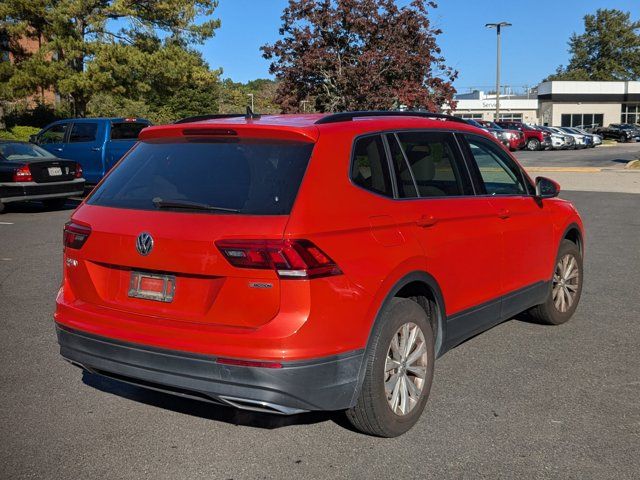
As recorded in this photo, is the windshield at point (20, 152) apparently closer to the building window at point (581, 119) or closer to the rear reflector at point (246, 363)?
the rear reflector at point (246, 363)

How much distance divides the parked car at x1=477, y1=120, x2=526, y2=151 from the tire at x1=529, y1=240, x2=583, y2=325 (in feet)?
112

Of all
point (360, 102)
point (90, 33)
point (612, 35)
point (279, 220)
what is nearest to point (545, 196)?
point (279, 220)

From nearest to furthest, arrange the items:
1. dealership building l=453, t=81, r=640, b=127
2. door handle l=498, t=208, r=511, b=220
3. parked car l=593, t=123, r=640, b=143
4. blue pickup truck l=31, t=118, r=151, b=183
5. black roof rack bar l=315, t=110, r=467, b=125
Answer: black roof rack bar l=315, t=110, r=467, b=125, door handle l=498, t=208, r=511, b=220, blue pickup truck l=31, t=118, r=151, b=183, parked car l=593, t=123, r=640, b=143, dealership building l=453, t=81, r=640, b=127

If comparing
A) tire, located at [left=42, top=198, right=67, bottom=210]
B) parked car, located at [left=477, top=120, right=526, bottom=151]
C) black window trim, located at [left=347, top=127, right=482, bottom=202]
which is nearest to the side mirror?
black window trim, located at [left=347, top=127, right=482, bottom=202]

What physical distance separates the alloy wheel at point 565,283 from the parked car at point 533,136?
39174mm

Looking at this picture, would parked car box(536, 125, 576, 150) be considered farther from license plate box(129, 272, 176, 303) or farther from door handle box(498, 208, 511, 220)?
license plate box(129, 272, 176, 303)

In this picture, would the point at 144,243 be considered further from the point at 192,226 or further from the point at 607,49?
the point at 607,49

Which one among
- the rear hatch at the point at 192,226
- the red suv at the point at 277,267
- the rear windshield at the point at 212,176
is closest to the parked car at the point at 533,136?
the red suv at the point at 277,267

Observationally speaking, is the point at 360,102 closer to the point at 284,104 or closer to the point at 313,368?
the point at 284,104

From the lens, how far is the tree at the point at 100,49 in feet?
93.1

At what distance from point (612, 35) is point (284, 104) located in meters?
88.5

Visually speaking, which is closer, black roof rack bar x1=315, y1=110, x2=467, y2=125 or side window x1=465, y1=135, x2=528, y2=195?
black roof rack bar x1=315, y1=110, x2=467, y2=125

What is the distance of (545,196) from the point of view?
562 centimetres

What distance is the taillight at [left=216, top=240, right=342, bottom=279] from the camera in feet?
10.9
